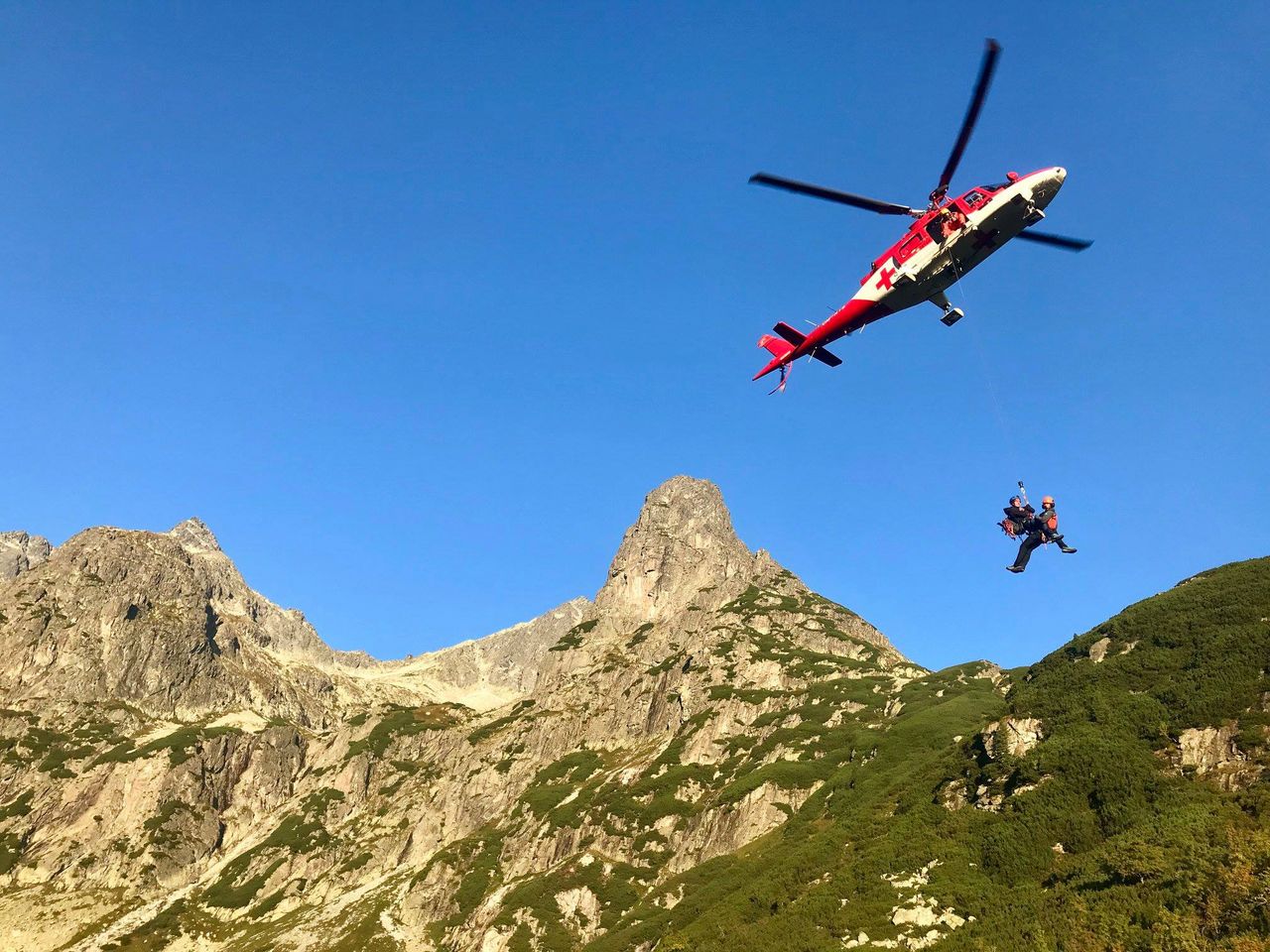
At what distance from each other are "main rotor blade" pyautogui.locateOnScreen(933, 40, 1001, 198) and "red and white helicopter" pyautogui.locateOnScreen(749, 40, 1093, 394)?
4 cm

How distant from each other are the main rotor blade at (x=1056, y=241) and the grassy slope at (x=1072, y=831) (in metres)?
32.6

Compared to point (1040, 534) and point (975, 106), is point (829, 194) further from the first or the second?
point (1040, 534)

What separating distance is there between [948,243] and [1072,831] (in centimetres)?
4893

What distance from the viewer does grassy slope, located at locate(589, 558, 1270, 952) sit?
4766cm

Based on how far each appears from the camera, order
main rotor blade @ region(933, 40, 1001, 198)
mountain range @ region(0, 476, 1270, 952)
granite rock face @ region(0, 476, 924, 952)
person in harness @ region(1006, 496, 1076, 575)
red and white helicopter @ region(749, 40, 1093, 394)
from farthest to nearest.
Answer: granite rock face @ region(0, 476, 924, 952) → mountain range @ region(0, 476, 1270, 952) → person in harness @ region(1006, 496, 1076, 575) → red and white helicopter @ region(749, 40, 1093, 394) → main rotor blade @ region(933, 40, 1001, 198)

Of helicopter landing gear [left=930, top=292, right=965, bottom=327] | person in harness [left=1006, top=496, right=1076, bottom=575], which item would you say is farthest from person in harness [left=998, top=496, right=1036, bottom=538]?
helicopter landing gear [left=930, top=292, right=965, bottom=327]

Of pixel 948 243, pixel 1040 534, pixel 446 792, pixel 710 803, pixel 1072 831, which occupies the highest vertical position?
pixel 948 243

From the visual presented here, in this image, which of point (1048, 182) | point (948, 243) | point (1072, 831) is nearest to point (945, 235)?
point (948, 243)

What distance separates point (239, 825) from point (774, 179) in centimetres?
18282

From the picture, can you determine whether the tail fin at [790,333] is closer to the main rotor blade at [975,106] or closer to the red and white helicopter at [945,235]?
the red and white helicopter at [945,235]

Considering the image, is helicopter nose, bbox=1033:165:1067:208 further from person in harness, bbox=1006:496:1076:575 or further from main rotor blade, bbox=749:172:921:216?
person in harness, bbox=1006:496:1076:575

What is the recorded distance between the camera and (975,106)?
31609mm

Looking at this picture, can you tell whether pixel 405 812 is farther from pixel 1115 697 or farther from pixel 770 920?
pixel 1115 697

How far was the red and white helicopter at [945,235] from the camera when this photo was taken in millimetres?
35969
